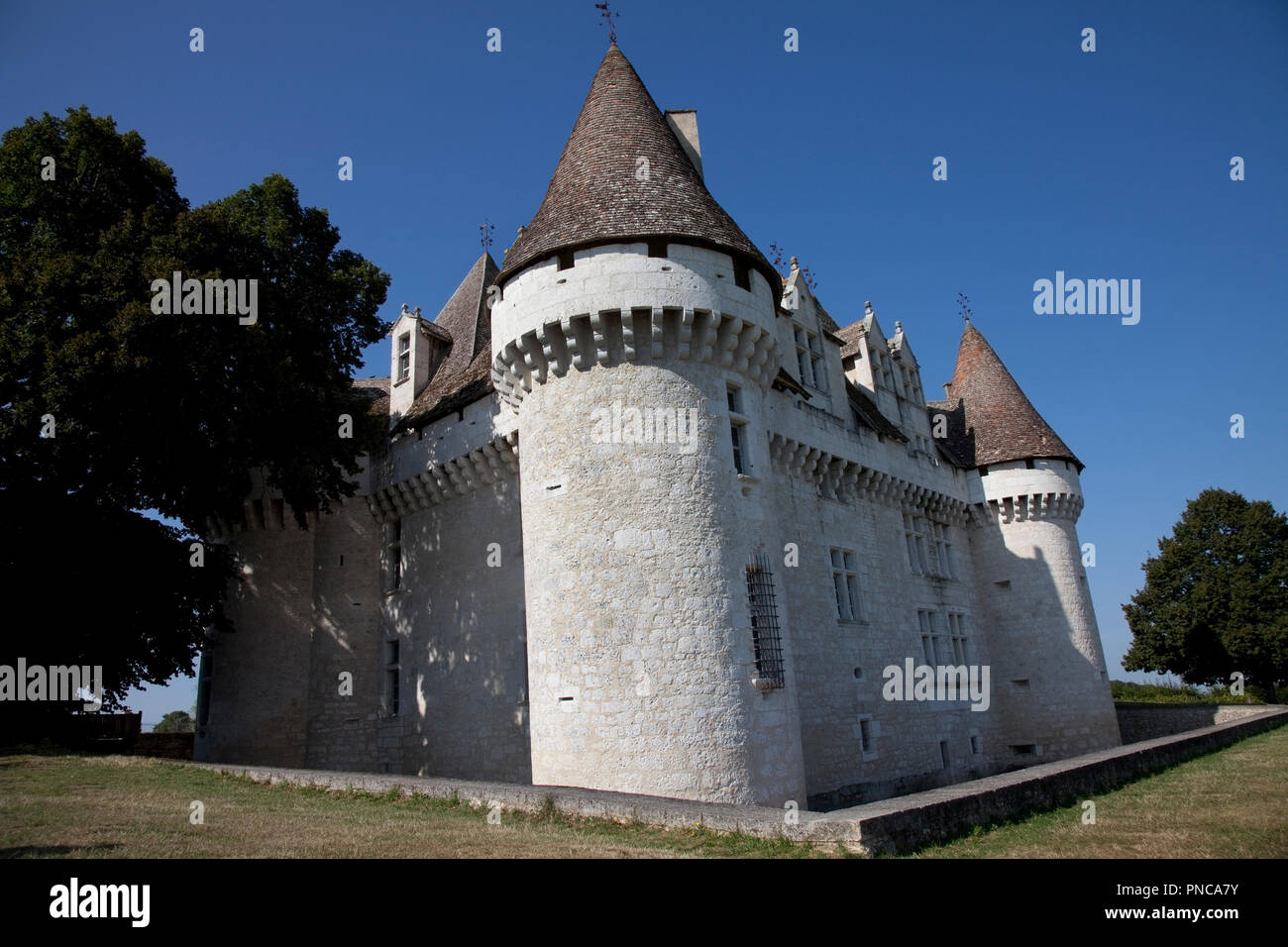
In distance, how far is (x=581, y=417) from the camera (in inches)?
497

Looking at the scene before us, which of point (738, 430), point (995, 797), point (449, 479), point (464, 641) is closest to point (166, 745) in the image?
point (464, 641)

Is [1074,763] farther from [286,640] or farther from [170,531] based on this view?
[170,531]

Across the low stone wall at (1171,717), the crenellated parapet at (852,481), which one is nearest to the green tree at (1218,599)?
the low stone wall at (1171,717)

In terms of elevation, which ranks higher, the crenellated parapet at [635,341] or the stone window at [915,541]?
the crenellated parapet at [635,341]

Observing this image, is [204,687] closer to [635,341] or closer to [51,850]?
[51,850]

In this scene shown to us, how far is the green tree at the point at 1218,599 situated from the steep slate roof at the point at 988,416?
1627 centimetres

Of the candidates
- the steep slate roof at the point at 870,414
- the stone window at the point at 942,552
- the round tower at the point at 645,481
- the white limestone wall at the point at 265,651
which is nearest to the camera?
the round tower at the point at 645,481

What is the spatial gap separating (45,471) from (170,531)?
2.81 metres

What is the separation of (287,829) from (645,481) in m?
6.36

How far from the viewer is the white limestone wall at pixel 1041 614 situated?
2173 centimetres

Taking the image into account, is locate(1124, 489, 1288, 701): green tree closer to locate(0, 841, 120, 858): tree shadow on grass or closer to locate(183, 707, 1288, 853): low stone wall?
locate(183, 707, 1288, 853): low stone wall

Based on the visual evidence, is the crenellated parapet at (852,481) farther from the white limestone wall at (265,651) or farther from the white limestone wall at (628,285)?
the white limestone wall at (265,651)
